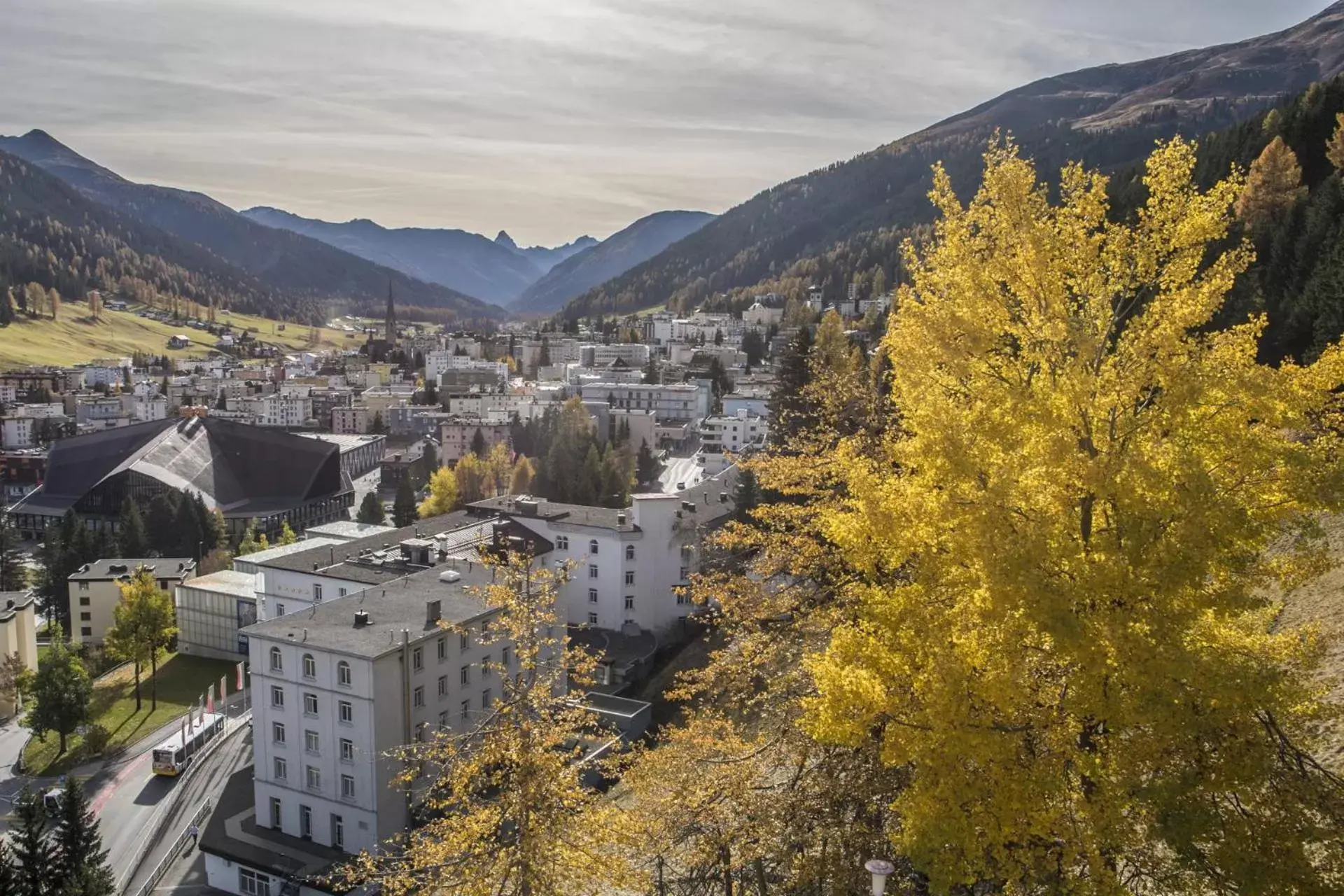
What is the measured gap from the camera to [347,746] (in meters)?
28.7

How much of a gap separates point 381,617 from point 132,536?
5008 cm

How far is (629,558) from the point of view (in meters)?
44.0

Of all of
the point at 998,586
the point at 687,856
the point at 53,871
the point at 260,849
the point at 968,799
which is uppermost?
the point at 998,586

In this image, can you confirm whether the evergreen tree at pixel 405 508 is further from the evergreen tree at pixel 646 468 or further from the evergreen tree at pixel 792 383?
the evergreen tree at pixel 792 383

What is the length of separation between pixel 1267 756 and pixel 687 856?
31.0ft

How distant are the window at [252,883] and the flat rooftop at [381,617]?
23.6ft

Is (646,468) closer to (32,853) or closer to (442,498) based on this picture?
(442,498)

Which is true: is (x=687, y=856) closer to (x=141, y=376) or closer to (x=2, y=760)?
(x=2, y=760)

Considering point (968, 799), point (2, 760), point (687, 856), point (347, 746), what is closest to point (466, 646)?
point (347, 746)

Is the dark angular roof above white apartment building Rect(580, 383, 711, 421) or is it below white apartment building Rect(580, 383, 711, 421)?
below

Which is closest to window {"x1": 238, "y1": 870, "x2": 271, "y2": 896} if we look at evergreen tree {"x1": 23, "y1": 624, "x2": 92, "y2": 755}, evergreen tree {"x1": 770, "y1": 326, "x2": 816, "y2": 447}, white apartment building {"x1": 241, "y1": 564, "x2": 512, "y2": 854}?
white apartment building {"x1": 241, "y1": 564, "x2": 512, "y2": 854}

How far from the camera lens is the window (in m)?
28.1

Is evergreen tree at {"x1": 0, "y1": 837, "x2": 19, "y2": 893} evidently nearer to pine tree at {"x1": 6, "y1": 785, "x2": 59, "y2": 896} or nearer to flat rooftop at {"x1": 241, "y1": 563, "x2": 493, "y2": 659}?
pine tree at {"x1": 6, "y1": 785, "x2": 59, "y2": 896}

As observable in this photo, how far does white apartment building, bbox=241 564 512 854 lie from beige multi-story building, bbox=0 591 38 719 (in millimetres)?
25611
